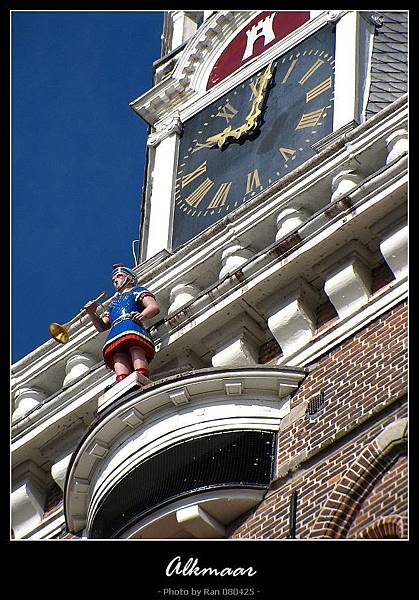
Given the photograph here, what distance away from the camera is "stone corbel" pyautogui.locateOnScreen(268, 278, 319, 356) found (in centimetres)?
2169

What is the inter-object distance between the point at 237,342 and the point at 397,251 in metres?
1.97

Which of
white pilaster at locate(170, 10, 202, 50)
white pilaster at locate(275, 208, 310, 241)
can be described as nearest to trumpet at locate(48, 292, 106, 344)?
white pilaster at locate(275, 208, 310, 241)

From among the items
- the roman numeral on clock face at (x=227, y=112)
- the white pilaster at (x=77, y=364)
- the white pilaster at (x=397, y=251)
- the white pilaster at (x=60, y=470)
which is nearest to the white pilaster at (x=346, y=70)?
the roman numeral on clock face at (x=227, y=112)

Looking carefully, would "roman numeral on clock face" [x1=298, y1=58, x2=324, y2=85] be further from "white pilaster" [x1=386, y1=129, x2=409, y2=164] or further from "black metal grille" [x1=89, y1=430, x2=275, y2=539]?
"black metal grille" [x1=89, y1=430, x2=275, y2=539]

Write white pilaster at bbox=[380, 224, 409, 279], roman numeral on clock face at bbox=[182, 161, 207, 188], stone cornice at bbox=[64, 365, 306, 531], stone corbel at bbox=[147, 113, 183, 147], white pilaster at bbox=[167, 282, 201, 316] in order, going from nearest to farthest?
stone cornice at bbox=[64, 365, 306, 531]
white pilaster at bbox=[380, 224, 409, 279]
white pilaster at bbox=[167, 282, 201, 316]
roman numeral on clock face at bbox=[182, 161, 207, 188]
stone corbel at bbox=[147, 113, 183, 147]

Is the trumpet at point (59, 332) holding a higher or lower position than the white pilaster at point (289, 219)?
lower

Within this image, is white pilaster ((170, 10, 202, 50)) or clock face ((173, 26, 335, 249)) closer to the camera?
clock face ((173, 26, 335, 249))

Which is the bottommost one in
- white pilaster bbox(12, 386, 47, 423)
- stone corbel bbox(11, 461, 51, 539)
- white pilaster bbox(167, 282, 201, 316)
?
stone corbel bbox(11, 461, 51, 539)

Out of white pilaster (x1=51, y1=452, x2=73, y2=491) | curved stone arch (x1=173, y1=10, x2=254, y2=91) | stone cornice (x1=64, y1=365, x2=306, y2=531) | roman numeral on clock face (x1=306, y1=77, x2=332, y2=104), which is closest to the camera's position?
stone cornice (x1=64, y1=365, x2=306, y2=531)

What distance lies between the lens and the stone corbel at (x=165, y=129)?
28.2 meters

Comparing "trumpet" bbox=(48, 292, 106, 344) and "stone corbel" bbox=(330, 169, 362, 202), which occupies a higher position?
"stone corbel" bbox=(330, 169, 362, 202)

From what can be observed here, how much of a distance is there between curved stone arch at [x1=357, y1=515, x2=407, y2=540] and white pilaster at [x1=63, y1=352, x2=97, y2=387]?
18.8 feet

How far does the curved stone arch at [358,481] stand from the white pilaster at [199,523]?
4.28 feet

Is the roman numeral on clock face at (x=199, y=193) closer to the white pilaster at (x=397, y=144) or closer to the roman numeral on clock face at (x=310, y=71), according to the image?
the roman numeral on clock face at (x=310, y=71)
